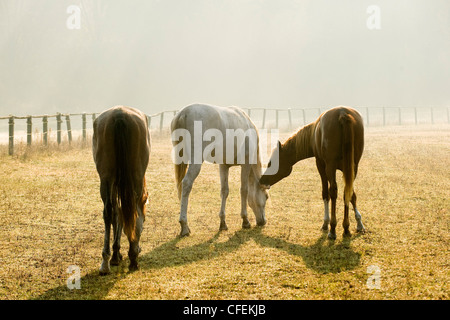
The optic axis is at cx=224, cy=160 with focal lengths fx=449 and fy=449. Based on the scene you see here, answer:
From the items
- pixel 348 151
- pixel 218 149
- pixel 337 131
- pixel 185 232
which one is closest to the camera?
pixel 348 151

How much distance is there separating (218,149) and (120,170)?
7.68 feet

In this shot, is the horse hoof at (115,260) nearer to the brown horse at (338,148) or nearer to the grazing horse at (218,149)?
the grazing horse at (218,149)

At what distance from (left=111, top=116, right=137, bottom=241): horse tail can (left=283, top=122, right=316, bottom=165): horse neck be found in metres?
3.23

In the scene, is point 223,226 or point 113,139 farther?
point 223,226

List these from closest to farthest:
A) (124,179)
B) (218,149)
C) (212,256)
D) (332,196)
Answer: (124,179)
(212,256)
(332,196)
(218,149)

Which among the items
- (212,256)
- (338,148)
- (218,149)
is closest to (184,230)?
(212,256)

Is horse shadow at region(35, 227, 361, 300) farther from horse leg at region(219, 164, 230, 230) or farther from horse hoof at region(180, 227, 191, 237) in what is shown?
horse leg at region(219, 164, 230, 230)

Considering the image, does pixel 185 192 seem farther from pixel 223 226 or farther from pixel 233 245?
pixel 233 245

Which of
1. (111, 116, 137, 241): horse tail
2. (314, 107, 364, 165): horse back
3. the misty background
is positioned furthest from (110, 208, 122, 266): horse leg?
the misty background

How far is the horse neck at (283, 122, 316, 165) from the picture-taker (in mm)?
6798

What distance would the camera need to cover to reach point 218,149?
641 cm

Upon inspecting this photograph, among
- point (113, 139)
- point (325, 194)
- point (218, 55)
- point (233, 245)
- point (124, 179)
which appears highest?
point (218, 55)

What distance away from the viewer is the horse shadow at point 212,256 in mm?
4008
